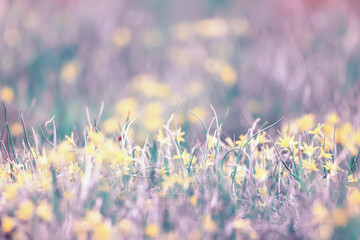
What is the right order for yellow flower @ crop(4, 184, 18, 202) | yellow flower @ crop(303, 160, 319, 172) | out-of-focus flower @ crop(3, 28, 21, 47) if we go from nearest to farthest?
yellow flower @ crop(4, 184, 18, 202), yellow flower @ crop(303, 160, 319, 172), out-of-focus flower @ crop(3, 28, 21, 47)

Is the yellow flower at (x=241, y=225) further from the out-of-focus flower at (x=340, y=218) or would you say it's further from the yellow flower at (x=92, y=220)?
the yellow flower at (x=92, y=220)

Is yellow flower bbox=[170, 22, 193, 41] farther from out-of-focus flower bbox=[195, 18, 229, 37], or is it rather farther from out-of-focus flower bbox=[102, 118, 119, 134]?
out-of-focus flower bbox=[102, 118, 119, 134]

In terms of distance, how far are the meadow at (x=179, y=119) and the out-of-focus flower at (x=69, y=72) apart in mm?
10

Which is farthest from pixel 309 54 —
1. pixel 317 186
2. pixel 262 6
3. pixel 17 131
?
pixel 17 131

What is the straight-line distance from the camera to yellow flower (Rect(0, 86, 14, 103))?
291 centimetres

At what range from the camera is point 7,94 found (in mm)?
2916

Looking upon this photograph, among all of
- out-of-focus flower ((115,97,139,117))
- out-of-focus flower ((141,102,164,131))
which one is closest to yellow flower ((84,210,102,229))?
out-of-focus flower ((141,102,164,131))

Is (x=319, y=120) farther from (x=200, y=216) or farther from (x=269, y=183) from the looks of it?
(x=200, y=216)

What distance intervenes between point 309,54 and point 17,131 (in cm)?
224

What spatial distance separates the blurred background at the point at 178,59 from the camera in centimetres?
297

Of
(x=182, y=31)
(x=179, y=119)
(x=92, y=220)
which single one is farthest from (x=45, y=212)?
(x=182, y=31)

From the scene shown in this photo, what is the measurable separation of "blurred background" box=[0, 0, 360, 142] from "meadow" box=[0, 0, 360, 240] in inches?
0.5

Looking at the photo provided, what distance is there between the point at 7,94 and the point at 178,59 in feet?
4.28

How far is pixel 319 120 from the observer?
2537 millimetres
